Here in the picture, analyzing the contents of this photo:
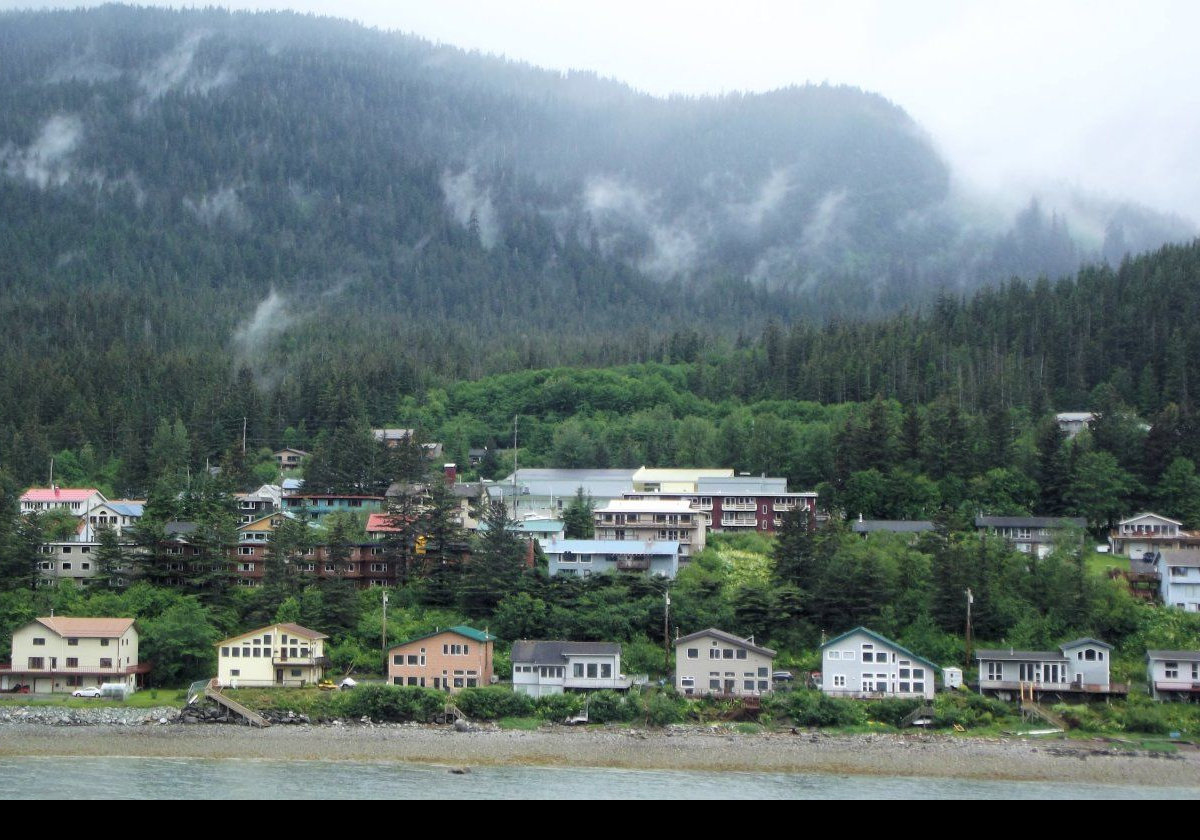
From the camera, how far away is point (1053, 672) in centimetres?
3659

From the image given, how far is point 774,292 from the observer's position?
13650cm

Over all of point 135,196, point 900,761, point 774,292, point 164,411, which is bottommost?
point 900,761

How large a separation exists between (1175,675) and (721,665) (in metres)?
12.6

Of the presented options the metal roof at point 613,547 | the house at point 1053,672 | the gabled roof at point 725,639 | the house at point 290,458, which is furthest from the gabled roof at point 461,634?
the house at point 290,458

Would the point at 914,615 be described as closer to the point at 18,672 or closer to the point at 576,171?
the point at 18,672

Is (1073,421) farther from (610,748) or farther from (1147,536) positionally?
(610,748)

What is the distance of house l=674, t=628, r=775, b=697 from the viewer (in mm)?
37375

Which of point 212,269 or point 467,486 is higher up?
point 212,269

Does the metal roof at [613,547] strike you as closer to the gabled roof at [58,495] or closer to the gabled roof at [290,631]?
the gabled roof at [290,631]

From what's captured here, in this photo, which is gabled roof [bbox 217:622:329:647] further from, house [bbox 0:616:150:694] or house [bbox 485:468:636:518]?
house [bbox 485:468:636:518]

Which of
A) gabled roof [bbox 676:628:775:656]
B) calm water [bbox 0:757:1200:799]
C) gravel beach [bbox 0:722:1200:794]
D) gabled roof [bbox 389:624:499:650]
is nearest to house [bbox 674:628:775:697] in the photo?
gabled roof [bbox 676:628:775:656]

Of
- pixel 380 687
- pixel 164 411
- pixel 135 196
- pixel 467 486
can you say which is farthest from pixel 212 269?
pixel 380 687
